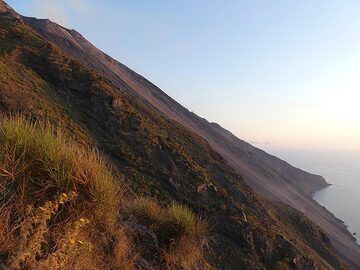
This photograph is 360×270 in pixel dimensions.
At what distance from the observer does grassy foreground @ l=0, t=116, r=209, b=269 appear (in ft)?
13.0

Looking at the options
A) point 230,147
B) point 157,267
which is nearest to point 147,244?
point 157,267

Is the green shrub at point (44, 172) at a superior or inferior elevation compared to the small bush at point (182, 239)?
superior

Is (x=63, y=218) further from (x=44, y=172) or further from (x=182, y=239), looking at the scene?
(x=182, y=239)

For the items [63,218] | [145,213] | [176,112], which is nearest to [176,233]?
[145,213]

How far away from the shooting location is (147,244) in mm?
5891

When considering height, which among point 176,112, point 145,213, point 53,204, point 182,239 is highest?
point 53,204

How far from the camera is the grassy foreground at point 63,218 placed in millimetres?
3961

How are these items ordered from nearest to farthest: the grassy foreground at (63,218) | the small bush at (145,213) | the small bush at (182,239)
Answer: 1. the grassy foreground at (63,218)
2. the small bush at (182,239)
3. the small bush at (145,213)

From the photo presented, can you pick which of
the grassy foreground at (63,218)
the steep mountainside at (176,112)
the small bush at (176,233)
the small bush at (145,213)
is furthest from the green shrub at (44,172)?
the steep mountainside at (176,112)

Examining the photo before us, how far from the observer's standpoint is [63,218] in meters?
4.74

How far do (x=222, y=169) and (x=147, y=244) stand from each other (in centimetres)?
4627

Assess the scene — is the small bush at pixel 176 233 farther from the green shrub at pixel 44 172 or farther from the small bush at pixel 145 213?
the green shrub at pixel 44 172

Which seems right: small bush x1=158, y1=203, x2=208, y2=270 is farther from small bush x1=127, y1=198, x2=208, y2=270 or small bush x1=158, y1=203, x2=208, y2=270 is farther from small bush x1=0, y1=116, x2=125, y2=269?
small bush x1=0, y1=116, x2=125, y2=269

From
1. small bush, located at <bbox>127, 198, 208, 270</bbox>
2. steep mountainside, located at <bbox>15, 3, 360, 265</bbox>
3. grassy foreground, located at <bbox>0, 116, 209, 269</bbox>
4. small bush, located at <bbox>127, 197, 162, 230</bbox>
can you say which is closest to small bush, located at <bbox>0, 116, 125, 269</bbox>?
grassy foreground, located at <bbox>0, 116, 209, 269</bbox>
